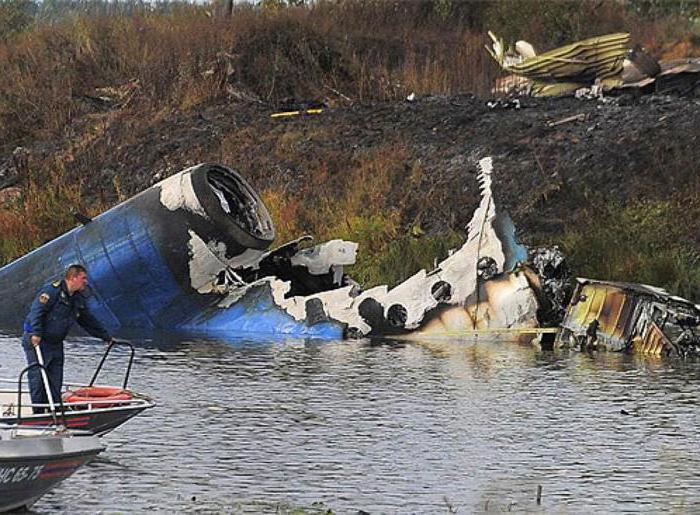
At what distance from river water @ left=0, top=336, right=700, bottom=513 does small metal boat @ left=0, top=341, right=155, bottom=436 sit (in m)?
0.44

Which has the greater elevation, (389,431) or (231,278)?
(231,278)

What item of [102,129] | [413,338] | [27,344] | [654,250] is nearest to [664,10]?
[102,129]

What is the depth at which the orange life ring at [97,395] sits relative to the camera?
1453 centimetres

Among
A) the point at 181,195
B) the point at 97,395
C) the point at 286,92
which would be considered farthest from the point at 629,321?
the point at 286,92

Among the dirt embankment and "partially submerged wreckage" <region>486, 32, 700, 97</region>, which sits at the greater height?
"partially submerged wreckage" <region>486, 32, 700, 97</region>

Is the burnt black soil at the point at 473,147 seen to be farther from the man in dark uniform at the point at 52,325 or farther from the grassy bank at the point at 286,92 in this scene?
the man in dark uniform at the point at 52,325

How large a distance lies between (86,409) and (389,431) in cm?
373

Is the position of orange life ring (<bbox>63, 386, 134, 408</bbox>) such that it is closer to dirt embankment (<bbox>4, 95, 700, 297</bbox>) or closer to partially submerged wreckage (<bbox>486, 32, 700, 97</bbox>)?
dirt embankment (<bbox>4, 95, 700, 297</bbox>)

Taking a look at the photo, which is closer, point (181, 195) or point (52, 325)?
point (52, 325)

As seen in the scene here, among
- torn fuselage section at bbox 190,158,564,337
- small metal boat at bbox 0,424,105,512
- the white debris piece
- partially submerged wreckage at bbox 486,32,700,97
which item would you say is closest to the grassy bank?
partially submerged wreckage at bbox 486,32,700,97

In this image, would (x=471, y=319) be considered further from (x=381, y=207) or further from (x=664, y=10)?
(x=664, y=10)

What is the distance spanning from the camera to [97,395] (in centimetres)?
1481

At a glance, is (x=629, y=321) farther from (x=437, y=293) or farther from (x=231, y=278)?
(x=231, y=278)

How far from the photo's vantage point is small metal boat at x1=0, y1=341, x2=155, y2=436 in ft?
45.6
